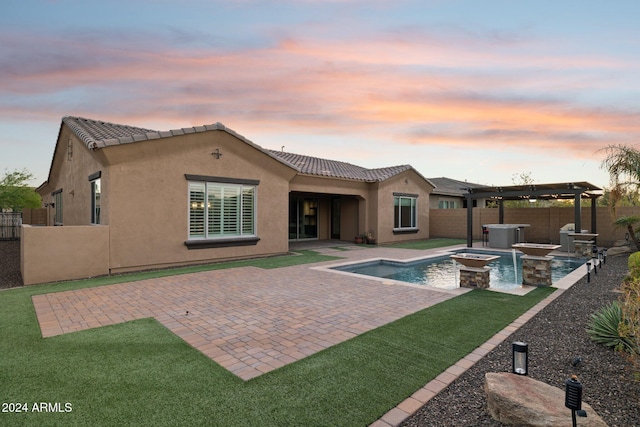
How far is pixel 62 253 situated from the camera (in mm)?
9086

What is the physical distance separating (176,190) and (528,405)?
1089 centimetres

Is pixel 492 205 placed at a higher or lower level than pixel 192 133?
lower

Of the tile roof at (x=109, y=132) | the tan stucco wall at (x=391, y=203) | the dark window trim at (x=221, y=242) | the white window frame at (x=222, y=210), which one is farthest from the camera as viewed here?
the tan stucco wall at (x=391, y=203)

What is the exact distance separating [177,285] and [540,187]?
Answer: 623 inches

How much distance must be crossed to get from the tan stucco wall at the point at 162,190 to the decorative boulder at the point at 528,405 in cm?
1027

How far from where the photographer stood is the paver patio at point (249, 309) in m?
4.60

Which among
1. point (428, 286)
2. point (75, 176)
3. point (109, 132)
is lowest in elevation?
point (428, 286)

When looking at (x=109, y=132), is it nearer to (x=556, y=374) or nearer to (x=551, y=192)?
(x=556, y=374)

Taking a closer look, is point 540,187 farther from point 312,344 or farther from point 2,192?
point 2,192

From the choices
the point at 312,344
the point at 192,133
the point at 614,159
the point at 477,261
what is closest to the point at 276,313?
the point at 312,344

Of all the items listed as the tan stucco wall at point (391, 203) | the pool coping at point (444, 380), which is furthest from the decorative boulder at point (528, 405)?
the tan stucco wall at point (391, 203)

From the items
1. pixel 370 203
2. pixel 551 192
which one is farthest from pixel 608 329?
pixel 370 203

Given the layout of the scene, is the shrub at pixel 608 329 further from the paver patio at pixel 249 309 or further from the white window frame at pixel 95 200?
the white window frame at pixel 95 200

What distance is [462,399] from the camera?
3.31 metres
